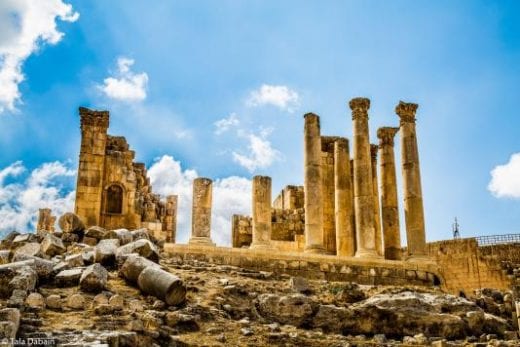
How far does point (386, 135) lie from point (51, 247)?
14.7 meters

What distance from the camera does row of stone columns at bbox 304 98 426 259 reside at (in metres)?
22.4

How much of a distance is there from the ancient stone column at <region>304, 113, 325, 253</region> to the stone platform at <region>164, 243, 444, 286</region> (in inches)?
78.0

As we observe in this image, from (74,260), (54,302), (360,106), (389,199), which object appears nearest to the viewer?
(54,302)

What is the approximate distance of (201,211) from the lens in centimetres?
1977

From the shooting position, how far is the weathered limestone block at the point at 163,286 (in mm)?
12016

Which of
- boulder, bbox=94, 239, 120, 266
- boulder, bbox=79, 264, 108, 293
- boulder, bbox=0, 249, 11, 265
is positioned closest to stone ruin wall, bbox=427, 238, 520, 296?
boulder, bbox=94, 239, 120, 266

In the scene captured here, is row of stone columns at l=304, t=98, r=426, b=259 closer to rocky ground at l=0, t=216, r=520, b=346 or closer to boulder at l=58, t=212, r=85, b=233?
rocky ground at l=0, t=216, r=520, b=346

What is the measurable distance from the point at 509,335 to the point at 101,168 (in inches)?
572

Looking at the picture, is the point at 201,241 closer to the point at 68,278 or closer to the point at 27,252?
the point at 27,252

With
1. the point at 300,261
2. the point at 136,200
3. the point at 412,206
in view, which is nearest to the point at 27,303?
the point at 300,261

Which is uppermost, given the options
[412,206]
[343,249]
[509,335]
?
[412,206]

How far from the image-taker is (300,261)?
19.2 m

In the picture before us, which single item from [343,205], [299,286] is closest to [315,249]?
[343,205]

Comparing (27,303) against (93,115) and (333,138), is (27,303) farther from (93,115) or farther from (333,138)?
(333,138)
